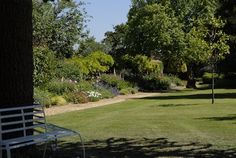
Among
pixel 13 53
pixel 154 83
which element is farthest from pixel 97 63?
pixel 13 53

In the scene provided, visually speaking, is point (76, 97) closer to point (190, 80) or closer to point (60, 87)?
point (60, 87)

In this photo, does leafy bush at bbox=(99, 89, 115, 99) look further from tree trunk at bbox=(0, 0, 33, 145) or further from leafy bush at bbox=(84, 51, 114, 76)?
tree trunk at bbox=(0, 0, 33, 145)

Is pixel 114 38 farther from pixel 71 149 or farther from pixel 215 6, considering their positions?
pixel 71 149

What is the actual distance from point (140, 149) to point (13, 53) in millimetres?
3671

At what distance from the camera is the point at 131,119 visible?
17281 millimetres

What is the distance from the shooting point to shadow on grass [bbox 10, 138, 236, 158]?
9.62 metres

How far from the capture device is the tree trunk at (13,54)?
7.91 meters

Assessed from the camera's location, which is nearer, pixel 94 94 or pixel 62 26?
pixel 94 94

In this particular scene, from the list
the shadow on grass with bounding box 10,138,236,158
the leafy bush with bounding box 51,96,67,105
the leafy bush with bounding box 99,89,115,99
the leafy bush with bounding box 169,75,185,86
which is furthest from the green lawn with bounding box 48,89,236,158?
the leafy bush with bounding box 169,75,185,86

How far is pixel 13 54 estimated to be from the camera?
795 cm

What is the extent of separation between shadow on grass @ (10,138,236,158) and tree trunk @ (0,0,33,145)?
162cm

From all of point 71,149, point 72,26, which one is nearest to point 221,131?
point 71,149

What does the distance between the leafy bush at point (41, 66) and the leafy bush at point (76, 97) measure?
5.20 ft

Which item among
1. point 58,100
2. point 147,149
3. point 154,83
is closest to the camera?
point 147,149
